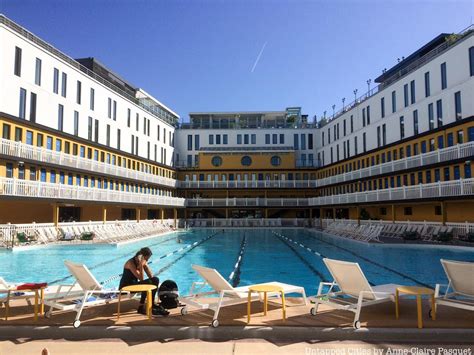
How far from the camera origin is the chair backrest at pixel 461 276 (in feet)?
17.9

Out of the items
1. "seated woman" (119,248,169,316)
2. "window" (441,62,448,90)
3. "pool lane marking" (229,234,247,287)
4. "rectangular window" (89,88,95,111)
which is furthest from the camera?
"rectangular window" (89,88,95,111)

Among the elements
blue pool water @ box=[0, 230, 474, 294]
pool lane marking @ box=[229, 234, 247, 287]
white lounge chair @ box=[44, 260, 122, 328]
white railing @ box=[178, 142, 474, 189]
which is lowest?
pool lane marking @ box=[229, 234, 247, 287]

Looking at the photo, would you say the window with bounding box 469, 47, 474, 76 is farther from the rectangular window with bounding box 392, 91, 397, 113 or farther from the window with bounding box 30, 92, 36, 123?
the window with bounding box 30, 92, 36, 123

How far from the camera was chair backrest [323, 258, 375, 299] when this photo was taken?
5.66m

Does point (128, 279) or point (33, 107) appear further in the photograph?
point (33, 107)

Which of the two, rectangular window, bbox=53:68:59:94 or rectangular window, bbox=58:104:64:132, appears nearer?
rectangular window, bbox=53:68:59:94

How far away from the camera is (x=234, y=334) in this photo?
17.0ft

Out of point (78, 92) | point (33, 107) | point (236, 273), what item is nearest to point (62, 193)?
point (33, 107)

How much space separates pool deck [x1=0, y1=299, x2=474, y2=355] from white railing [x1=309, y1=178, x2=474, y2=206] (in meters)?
17.7

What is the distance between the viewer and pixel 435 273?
498 inches

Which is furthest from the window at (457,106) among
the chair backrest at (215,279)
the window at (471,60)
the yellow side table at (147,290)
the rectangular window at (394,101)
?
the yellow side table at (147,290)

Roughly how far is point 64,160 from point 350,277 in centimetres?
2621

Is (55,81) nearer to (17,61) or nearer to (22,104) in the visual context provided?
(17,61)

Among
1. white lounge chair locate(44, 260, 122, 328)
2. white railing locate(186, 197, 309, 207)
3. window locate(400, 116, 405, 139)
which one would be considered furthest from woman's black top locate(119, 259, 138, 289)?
white railing locate(186, 197, 309, 207)
